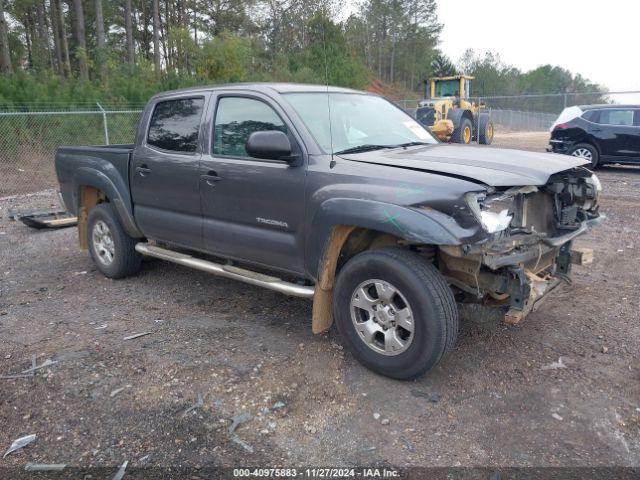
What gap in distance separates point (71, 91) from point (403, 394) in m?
16.0

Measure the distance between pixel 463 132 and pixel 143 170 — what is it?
16.8 meters

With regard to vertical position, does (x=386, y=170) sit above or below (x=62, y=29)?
below

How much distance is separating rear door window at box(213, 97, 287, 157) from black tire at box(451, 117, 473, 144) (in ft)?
52.3

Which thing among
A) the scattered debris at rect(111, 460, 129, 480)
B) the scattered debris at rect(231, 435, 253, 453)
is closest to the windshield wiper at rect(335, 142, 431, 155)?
the scattered debris at rect(231, 435, 253, 453)

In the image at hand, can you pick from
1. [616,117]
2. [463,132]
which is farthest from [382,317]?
[463,132]

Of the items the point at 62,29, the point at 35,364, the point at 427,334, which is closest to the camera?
the point at 427,334

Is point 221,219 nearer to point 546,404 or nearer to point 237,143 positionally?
point 237,143

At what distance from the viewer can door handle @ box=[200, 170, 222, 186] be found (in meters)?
4.34

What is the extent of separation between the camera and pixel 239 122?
4375 millimetres

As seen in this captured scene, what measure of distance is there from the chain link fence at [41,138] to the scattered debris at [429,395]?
36.4 feet

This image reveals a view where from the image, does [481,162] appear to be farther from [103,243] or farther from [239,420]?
[103,243]

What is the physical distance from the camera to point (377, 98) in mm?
4977

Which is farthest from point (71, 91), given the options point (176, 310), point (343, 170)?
point (343, 170)

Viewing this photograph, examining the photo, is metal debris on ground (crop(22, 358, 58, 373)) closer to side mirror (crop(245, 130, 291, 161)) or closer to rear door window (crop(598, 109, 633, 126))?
side mirror (crop(245, 130, 291, 161))
